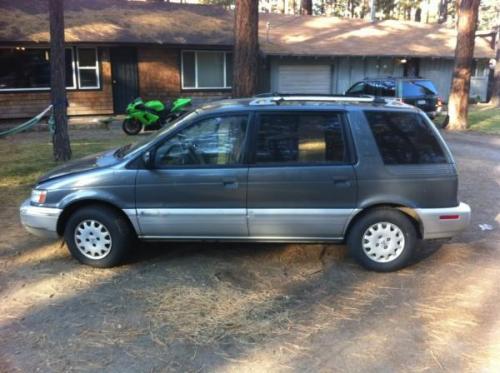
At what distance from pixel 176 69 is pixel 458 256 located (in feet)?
54.4

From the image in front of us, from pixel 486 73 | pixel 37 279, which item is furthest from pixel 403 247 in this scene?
pixel 486 73

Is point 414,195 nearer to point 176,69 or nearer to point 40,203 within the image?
point 40,203

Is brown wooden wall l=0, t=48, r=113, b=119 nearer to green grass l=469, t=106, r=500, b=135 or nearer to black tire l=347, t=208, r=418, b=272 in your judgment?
green grass l=469, t=106, r=500, b=135

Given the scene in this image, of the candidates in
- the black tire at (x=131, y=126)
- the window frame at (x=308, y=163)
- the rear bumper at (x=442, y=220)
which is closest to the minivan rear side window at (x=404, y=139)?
the window frame at (x=308, y=163)

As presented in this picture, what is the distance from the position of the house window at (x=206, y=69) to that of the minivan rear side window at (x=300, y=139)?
16.4 meters

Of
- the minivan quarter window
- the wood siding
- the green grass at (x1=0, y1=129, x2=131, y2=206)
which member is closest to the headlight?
the minivan quarter window

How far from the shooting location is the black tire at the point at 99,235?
5.25m

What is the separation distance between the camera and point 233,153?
5.20 m

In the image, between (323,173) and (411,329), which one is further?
(323,173)

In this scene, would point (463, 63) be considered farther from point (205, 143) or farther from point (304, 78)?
point (205, 143)

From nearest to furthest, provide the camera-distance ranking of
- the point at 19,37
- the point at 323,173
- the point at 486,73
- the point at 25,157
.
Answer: the point at 323,173
the point at 25,157
the point at 19,37
the point at 486,73

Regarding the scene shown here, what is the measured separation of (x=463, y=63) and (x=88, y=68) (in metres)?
12.9

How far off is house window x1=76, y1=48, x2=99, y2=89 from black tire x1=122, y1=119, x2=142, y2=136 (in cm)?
469

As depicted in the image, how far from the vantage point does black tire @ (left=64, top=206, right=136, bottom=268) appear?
5.25m
